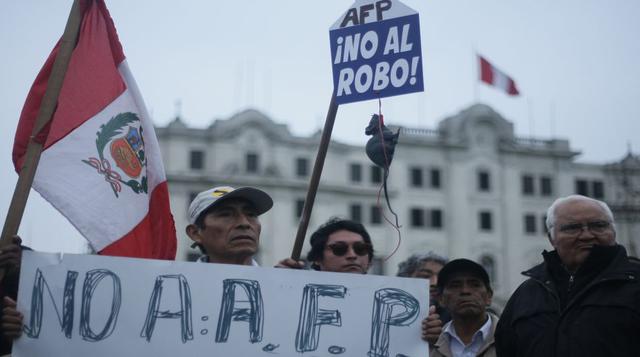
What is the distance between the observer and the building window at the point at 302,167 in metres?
39.1

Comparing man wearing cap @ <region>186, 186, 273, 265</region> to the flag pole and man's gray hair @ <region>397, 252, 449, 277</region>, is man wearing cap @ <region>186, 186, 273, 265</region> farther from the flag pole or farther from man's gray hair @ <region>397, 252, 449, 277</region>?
man's gray hair @ <region>397, 252, 449, 277</region>

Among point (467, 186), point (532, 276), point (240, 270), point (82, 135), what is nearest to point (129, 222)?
point (82, 135)

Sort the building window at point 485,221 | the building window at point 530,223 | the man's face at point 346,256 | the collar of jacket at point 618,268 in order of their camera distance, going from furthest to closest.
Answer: the building window at point 530,223, the building window at point 485,221, the man's face at point 346,256, the collar of jacket at point 618,268

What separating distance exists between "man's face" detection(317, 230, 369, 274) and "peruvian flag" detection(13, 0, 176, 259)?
1064 millimetres

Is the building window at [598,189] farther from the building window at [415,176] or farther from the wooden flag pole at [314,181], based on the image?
the wooden flag pole at [314,181]

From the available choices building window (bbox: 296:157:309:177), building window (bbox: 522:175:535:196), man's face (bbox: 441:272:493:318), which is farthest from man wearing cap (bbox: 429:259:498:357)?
building window (bbox: 522:175:535:196)

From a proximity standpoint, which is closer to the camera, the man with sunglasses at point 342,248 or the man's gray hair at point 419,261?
the man with sunglasses at point 342,248

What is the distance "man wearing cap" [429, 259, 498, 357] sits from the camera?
15.9 ft

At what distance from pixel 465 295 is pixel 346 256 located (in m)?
0.84

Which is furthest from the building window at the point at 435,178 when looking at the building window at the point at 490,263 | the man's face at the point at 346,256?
the man's face at the point at 346,256

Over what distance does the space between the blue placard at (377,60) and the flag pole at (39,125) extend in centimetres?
157

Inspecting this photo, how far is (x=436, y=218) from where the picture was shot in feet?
131

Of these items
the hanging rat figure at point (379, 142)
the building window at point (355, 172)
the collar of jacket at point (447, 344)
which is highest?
the building window at point (355, 172)

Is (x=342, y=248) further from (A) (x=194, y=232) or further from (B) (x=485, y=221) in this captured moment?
(B) (x=485, y=221)
